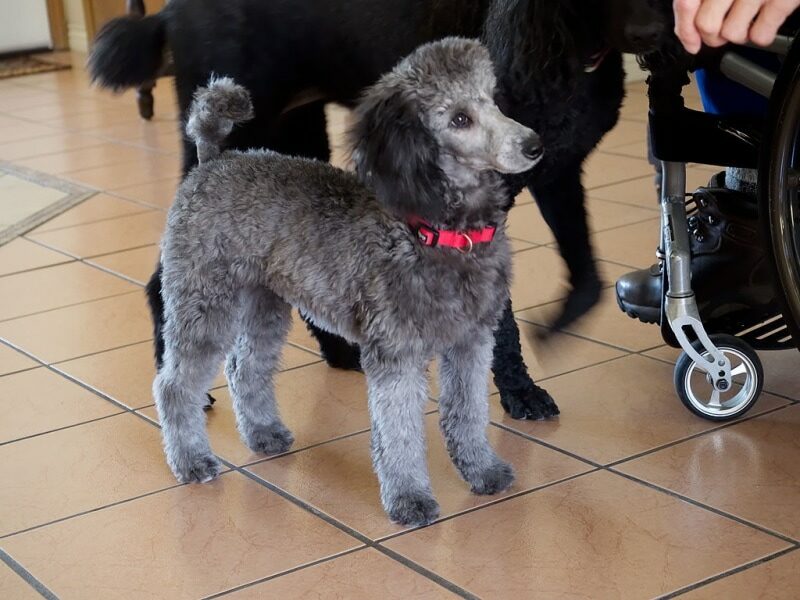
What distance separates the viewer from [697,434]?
2131 millimetres

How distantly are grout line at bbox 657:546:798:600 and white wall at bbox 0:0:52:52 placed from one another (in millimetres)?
6907

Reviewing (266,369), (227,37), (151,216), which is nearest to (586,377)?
(266,369)

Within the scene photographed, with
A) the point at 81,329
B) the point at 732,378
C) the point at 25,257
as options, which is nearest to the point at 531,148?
the point at 732,378

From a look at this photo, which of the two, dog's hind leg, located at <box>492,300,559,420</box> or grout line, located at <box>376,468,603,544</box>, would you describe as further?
dog's hind leg, located at <box>492,300,559,420</box>

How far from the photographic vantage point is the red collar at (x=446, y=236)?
1786 millimetres

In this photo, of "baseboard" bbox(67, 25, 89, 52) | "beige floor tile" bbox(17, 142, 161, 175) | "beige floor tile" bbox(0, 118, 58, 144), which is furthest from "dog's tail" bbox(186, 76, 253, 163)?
"baseboard" bbox(67, 25, 89, 52)

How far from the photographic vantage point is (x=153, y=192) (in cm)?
422

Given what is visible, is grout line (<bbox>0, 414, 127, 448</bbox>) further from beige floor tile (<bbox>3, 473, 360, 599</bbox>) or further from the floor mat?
the floor mat

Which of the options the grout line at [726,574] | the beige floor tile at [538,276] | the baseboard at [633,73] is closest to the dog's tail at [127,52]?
the beige floor tile at [538,276]

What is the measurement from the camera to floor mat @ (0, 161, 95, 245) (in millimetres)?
3869

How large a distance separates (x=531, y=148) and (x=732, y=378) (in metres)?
0.73

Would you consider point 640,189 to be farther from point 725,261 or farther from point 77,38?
point 77,38

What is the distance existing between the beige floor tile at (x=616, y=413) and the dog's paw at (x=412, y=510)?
355mm

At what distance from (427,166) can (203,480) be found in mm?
705
